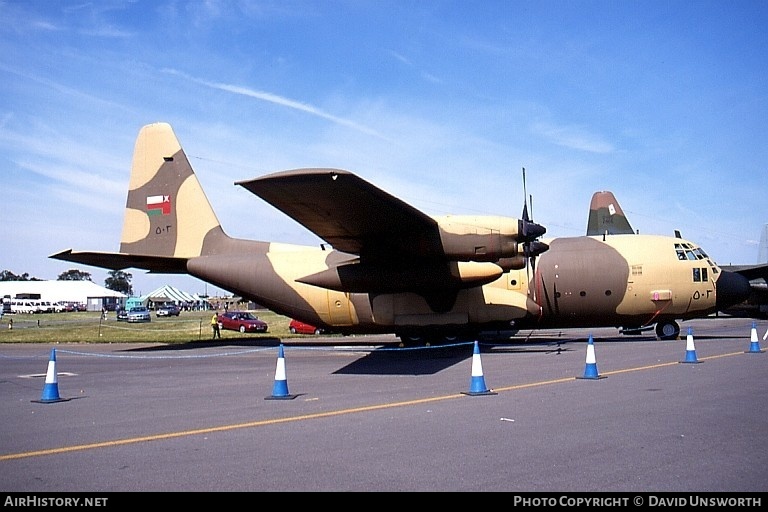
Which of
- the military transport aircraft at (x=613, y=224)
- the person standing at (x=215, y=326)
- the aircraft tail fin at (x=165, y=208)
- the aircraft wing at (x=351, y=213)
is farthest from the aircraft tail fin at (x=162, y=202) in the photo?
the military transport aircraft at (x=613, y=224)

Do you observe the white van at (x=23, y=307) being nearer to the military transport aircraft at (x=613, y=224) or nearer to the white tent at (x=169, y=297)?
the white tent at (x=169, y=297)

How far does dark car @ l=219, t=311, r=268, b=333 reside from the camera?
121 ft

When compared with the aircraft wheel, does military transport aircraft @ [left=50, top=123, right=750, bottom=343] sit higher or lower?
higher

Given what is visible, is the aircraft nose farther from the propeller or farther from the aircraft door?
the aircraft door

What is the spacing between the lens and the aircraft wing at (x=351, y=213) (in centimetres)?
1194

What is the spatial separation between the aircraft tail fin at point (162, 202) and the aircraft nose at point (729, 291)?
17580 mm

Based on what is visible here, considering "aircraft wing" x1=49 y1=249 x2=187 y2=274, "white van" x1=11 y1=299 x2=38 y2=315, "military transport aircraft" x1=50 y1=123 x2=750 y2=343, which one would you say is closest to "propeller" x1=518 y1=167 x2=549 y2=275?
"military transport aircraft" x1=50 y1=123 x2=750 y2=343

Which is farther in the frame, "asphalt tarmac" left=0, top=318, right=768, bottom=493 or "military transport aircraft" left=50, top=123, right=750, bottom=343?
"military transport aircraft" left=50, top=123, right=750, bottom=343

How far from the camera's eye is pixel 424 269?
17.9 meters

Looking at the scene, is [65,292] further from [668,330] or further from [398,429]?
[398,429]

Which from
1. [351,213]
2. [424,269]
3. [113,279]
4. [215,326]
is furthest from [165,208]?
[113,279]

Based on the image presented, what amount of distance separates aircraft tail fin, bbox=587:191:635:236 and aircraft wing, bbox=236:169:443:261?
93.3ft
